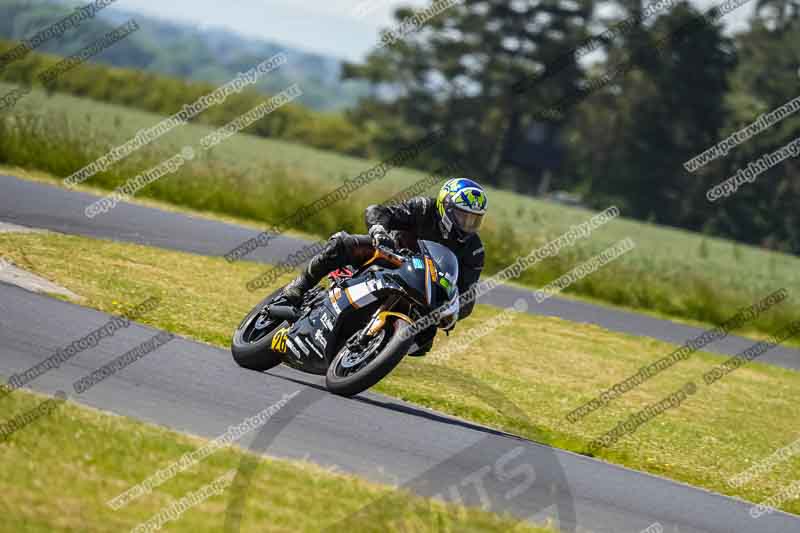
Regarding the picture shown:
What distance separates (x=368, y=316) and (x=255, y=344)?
1107 millimetres

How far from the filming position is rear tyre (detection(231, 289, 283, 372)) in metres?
9.43

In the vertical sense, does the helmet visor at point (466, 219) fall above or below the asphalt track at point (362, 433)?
above

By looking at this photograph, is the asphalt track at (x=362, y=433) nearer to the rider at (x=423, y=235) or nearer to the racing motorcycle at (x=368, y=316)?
the racing motorcycle at (x=368, y=316)

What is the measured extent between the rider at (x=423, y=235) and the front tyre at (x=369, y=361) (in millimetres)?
419

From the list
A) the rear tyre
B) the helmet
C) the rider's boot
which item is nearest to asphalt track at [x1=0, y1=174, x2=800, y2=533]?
the rear tyre

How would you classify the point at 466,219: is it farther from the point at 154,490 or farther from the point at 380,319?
the point at 154,490

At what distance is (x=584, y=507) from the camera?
7.90 meters

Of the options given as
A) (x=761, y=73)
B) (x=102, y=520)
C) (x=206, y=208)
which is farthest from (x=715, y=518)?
(x=761, y=73)

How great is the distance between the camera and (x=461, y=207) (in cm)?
909

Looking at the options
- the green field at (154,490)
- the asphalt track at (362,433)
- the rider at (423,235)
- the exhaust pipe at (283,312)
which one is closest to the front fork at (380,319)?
the rider at (423,235)

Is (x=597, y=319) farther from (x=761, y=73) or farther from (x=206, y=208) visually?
(x=761, y=73)

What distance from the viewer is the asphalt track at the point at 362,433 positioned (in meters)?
7.48

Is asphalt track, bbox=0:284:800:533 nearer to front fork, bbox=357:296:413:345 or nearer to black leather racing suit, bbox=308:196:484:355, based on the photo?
front fork, bbox=357:296:413:345

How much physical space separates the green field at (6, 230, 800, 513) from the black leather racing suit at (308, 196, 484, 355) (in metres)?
1.55
